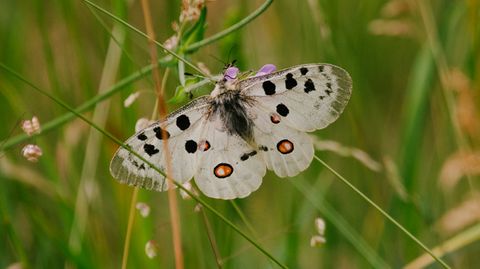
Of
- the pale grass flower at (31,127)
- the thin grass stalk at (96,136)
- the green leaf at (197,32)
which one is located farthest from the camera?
the thin grass stalk at (96,136)

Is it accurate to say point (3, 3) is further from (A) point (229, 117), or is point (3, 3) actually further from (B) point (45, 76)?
(A) point (229, 117)

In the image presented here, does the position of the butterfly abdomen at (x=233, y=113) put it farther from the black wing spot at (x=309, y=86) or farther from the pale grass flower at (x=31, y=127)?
the pale grass flower at (x=31, y=127)

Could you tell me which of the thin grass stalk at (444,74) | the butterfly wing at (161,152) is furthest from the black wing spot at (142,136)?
the thin grass stalk at (444,74)

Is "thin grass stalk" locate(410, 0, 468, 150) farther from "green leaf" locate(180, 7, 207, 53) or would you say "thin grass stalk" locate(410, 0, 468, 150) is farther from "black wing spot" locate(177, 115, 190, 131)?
"black wing spot" locate(177, 115, 190, 131)

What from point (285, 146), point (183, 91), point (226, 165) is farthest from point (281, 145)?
point (183, 91)

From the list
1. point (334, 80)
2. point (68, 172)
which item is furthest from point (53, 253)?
point (334, 80)

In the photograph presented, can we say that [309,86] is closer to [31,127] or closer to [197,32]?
[197,32]
